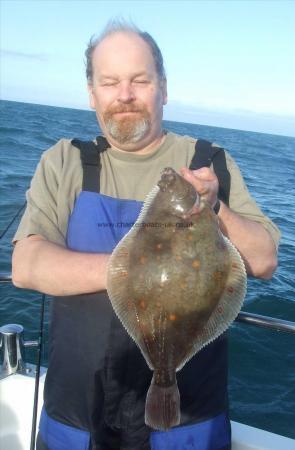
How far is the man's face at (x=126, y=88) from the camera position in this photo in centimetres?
257

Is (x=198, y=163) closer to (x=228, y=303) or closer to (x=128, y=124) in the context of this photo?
(x=128, y=124)

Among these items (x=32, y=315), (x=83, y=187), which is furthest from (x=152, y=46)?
(x=32, y=315)

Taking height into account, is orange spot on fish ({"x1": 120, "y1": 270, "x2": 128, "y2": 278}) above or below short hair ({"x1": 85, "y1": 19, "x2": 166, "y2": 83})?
below

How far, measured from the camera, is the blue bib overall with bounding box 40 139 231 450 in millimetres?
2445

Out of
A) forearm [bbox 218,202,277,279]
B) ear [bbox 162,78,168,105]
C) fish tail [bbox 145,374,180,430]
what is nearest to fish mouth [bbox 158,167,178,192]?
forearm [bbox 218,202,277,279]

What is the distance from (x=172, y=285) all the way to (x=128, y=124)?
108cm

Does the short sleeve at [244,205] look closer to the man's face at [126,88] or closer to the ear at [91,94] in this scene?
the man's face at [126,88]

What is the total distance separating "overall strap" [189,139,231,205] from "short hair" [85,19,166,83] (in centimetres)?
54

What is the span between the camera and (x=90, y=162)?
8.71 feet

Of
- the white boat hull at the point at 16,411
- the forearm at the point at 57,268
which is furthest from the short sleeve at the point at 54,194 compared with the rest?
the white boat hull at the point at 16,411

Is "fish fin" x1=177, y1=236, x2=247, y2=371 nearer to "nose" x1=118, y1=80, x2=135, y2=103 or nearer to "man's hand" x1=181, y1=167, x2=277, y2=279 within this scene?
"man's hand" x1=181, y1=167, x2=277, y2=279

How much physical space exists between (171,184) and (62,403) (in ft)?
4.63

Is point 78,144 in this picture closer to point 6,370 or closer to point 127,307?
point 127,307

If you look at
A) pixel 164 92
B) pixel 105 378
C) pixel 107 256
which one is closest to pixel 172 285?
pixel 107 256
